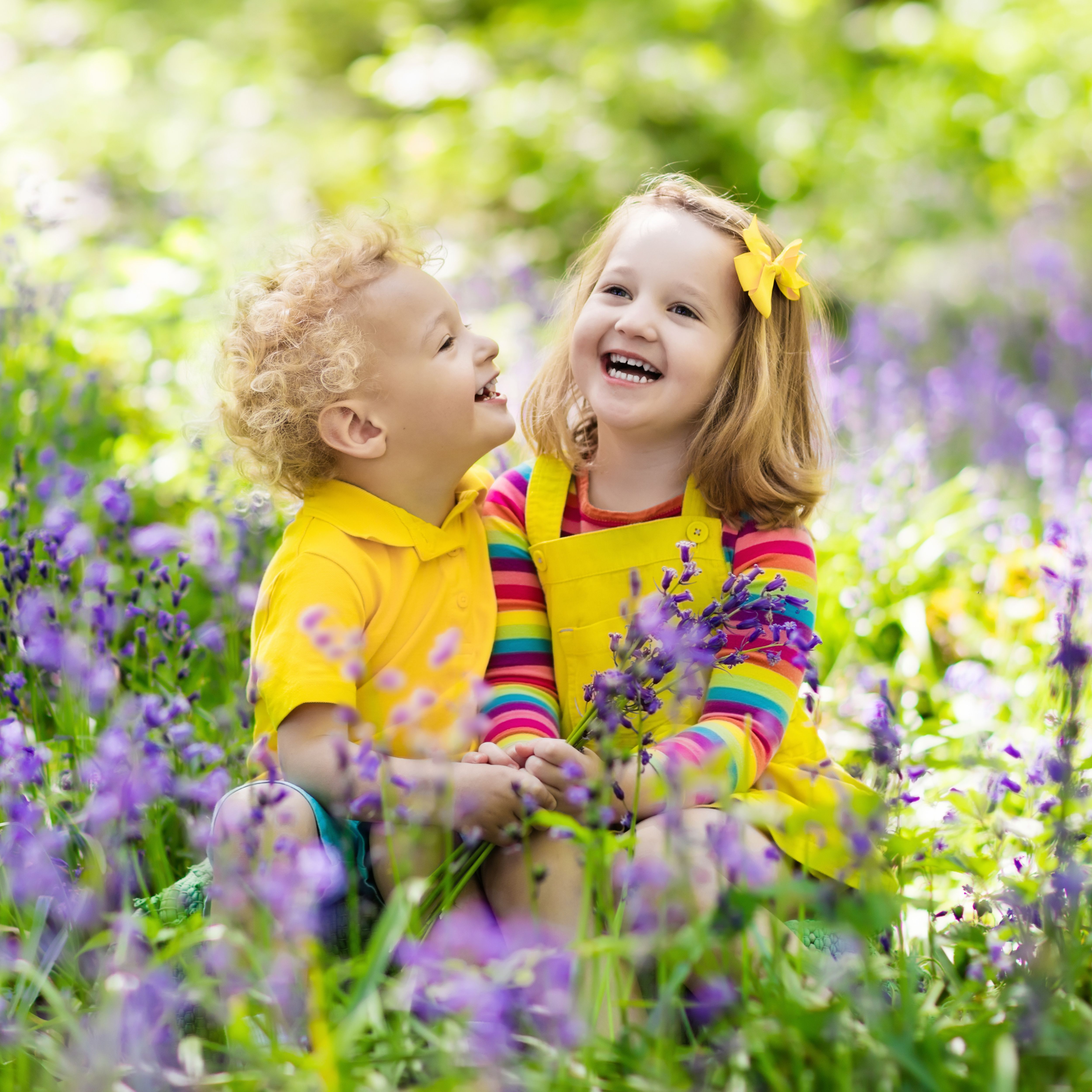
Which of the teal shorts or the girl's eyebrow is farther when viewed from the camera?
the girl's eyebrow

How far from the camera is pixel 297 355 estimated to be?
218cm

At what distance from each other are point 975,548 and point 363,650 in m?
2.35

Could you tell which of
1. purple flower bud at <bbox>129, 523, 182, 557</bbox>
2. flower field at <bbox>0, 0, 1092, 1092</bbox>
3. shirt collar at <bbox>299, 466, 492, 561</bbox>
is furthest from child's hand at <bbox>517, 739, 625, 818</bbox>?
purple flower bud at <bbox>129, 523, 182, 557</bbox>

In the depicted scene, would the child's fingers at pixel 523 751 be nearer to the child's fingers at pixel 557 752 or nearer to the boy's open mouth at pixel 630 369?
the child's fingers at pixel 557 752

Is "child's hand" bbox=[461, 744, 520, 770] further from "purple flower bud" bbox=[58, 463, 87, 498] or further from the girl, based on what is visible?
"purple flower bud" bbox=[58, 463, 87, 498]

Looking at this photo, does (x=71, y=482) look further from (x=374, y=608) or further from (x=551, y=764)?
(x=551, y=764)

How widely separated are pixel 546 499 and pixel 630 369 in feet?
1.07

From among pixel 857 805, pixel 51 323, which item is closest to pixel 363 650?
pixel 857 805

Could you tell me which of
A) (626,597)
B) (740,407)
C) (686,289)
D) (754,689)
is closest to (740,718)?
(754,689)

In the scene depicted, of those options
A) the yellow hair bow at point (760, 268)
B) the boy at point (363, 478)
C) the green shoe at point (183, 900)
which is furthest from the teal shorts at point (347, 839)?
the yellow hair bow at point (760, 268)

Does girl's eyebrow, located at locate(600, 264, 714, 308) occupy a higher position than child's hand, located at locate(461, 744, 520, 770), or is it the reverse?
girl's eyebrow, located at locate(600, 264, 714, 308)

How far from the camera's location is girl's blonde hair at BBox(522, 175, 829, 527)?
2.27 meters

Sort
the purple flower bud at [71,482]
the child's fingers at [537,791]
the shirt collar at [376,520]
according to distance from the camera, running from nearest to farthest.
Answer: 1. the child's fingers at [537,791]
2. the shirt collar at [376,520]
3. the purple flower bud at [71,482]

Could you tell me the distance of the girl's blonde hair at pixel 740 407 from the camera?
7.45 ft
